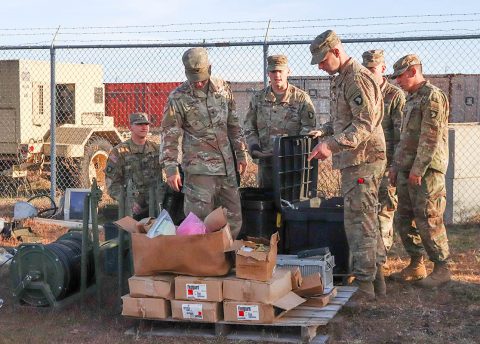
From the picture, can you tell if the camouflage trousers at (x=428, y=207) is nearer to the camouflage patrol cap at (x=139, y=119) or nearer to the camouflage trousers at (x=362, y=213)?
the camouflage trousers at (x=362, y=213)

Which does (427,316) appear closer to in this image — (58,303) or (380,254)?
(380,254)

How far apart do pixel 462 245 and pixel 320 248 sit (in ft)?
9.19

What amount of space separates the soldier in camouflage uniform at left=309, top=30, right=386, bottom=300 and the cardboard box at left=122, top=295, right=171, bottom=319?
1.49 meters

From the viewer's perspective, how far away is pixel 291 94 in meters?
6.67

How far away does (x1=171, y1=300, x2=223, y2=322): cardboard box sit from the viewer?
15.5 ft

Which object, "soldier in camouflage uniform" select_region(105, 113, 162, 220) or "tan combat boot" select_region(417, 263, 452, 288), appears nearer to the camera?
"tan combat boot" select_region(417, 263, 452, 288)

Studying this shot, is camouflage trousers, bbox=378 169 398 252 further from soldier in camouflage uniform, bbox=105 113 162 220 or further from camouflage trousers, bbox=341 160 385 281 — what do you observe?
soldier in camouflage uniform, bbox=105 113 162 220

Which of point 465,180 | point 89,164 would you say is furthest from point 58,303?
point 89,164

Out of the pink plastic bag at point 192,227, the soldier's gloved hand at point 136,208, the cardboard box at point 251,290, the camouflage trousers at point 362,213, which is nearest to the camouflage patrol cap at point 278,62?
the camouflage trousers at point 362,213

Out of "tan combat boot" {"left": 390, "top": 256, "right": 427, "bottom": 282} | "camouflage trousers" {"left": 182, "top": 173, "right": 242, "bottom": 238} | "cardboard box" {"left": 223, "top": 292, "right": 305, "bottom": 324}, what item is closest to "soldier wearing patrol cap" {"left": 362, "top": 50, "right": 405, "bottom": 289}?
"tan combat boot" {"left": 390, "top": 256, "right": 427, "bottom": 282}

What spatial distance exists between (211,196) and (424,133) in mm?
1747

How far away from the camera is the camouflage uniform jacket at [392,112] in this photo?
6395mm

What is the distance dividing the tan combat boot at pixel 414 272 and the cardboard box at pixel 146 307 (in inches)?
91.9

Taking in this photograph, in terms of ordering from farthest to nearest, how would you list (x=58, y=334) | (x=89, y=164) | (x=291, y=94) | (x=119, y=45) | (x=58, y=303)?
(x=89, y=164) → (x=119, y=45) → (x=291, y=94) → (x=58, y=303) → (x=58, y=334)
